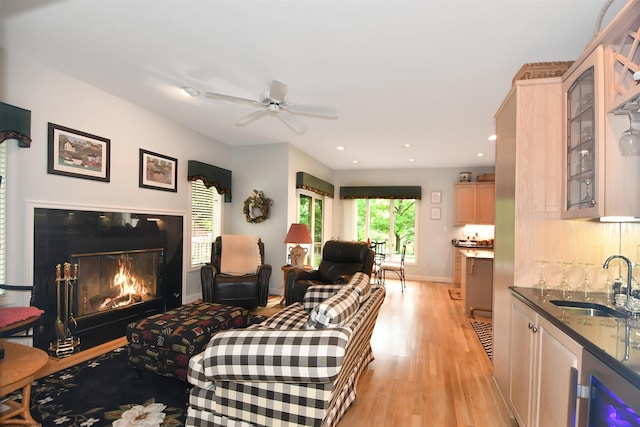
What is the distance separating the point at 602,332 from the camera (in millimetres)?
1331

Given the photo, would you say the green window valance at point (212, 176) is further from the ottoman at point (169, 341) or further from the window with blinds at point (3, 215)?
the ottoman at point (169, 341)

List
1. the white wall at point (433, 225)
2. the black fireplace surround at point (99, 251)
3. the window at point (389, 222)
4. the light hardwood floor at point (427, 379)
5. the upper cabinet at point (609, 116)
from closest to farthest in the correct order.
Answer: the upper cabinet at point (609, 116) < the light hardwood floor at point (427, 379) < the black fireplace surround at point (99, 251) < the white wall at point (433, 225) < the window at point (389, 222)

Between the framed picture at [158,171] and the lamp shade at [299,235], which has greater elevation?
the framed picture at [158,171]

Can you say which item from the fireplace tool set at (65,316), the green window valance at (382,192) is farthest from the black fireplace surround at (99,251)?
the green window valance at (382,192)

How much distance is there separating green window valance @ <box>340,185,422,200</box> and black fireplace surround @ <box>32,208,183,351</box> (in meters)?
4.33

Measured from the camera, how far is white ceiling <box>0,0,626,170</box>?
199 centimetres

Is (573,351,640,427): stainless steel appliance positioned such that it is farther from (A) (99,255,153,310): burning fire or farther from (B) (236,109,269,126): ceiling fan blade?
(A) (99,255,153,310): burning fire

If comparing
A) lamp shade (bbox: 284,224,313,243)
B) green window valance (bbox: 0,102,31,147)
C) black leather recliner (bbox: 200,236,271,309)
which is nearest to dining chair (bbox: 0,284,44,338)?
green window valance (bbox: 0,102,31,147)

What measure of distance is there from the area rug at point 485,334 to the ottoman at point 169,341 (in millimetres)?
2706

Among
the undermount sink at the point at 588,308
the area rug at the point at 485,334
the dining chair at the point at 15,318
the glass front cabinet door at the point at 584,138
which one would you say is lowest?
the area rug at the point at 485,334

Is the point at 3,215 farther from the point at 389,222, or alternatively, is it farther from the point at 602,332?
the point at 389,222

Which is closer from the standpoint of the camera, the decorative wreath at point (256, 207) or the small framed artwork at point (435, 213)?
the decorative wreath at point (256, 207)

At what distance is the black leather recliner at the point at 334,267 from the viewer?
4.09m

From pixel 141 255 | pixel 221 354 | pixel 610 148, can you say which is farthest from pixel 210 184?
pixel 610 148
